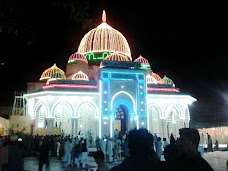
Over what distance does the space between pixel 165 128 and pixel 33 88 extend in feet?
64.3

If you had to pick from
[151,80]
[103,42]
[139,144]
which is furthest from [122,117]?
[139,144]

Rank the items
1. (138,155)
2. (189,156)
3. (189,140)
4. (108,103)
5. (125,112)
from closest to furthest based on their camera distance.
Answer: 1. (138,155)
2. (189,156)
3. (189,140)
4. (108,103)
5. (125,112)

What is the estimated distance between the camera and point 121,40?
4359cm

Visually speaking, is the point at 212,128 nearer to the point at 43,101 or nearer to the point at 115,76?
the point at 115,76

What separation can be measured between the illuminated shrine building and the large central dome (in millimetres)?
3095

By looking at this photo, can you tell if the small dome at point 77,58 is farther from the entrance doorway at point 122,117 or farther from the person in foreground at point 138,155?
the person in foreground at point 138,155

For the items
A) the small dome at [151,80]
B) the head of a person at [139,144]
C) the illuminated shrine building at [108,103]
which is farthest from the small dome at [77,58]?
the head of a person at [139,144]

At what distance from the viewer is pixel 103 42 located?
41875mm

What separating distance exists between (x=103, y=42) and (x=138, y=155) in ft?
129

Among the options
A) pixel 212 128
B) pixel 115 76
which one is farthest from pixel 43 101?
pixel 212 128

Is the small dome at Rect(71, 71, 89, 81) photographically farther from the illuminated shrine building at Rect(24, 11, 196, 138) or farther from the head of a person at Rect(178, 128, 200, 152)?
the head of a person at Rect(178, 128, 200, 152)

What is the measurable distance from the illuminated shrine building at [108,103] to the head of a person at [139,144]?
1182 inches

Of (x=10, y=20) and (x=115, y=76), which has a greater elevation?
(x=115, y=76)

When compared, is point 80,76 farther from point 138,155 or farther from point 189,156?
point 138,155
